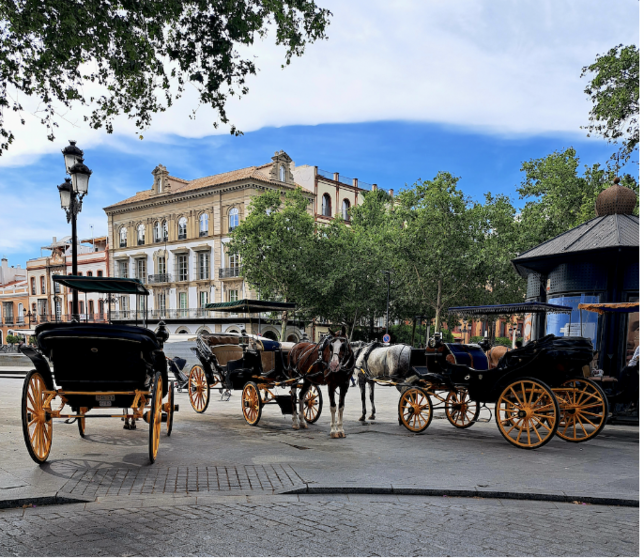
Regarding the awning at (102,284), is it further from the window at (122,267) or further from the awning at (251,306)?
the window at (122,267)

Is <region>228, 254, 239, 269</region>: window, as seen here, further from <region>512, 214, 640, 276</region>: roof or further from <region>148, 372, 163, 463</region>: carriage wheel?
<region>148, 372, 163, 463</region>: carriage wheel

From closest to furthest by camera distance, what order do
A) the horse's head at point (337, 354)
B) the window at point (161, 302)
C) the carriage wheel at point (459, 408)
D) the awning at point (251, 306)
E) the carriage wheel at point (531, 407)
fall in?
the carriage wheel at point (531, 407) → the horse's head at point (337, 354) → the carriage wheel at point (459, 408) → the awning at point (251, 306) → the window at point (161, 302)

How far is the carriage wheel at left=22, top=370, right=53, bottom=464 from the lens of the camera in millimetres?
7109

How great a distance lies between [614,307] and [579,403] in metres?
2.77

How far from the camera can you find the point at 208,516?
215 inches

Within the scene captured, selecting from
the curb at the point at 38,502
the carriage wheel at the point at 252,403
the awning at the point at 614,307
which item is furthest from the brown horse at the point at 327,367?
the awning at the point at 614,307

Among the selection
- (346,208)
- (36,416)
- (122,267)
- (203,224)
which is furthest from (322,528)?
(122,267)

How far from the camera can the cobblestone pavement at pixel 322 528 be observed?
4625 mm

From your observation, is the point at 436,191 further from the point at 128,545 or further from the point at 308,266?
the point at 128,545

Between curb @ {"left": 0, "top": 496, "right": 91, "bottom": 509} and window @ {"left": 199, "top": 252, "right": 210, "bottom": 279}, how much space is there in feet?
152

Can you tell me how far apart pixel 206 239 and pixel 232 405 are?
1460 inches

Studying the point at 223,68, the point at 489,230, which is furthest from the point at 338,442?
the point at 489,230

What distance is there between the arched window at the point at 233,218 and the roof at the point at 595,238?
3558cm

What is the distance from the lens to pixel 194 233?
5209cm
